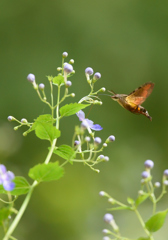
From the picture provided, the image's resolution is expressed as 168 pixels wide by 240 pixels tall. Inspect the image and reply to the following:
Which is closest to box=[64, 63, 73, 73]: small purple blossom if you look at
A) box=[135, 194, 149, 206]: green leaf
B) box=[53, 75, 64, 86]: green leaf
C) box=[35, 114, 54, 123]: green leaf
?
box=[53, 75, 64, 86]: green leaf

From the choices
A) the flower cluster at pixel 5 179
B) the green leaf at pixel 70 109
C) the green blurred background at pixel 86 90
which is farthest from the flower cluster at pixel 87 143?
the green blurred background at pixel 86 90

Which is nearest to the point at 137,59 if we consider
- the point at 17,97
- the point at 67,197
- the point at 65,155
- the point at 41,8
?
the point at 41,8

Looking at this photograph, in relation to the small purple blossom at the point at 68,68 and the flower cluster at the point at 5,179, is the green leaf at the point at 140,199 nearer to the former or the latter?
the flower cluster at the point at 5,179

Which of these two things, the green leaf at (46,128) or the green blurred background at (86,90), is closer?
the green leaf at (46,128)

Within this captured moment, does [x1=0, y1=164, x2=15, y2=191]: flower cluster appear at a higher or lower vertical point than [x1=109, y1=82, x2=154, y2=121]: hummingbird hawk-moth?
lower

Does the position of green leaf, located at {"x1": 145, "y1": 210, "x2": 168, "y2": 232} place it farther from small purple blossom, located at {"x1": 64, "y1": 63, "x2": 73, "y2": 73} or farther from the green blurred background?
the green blurred background
